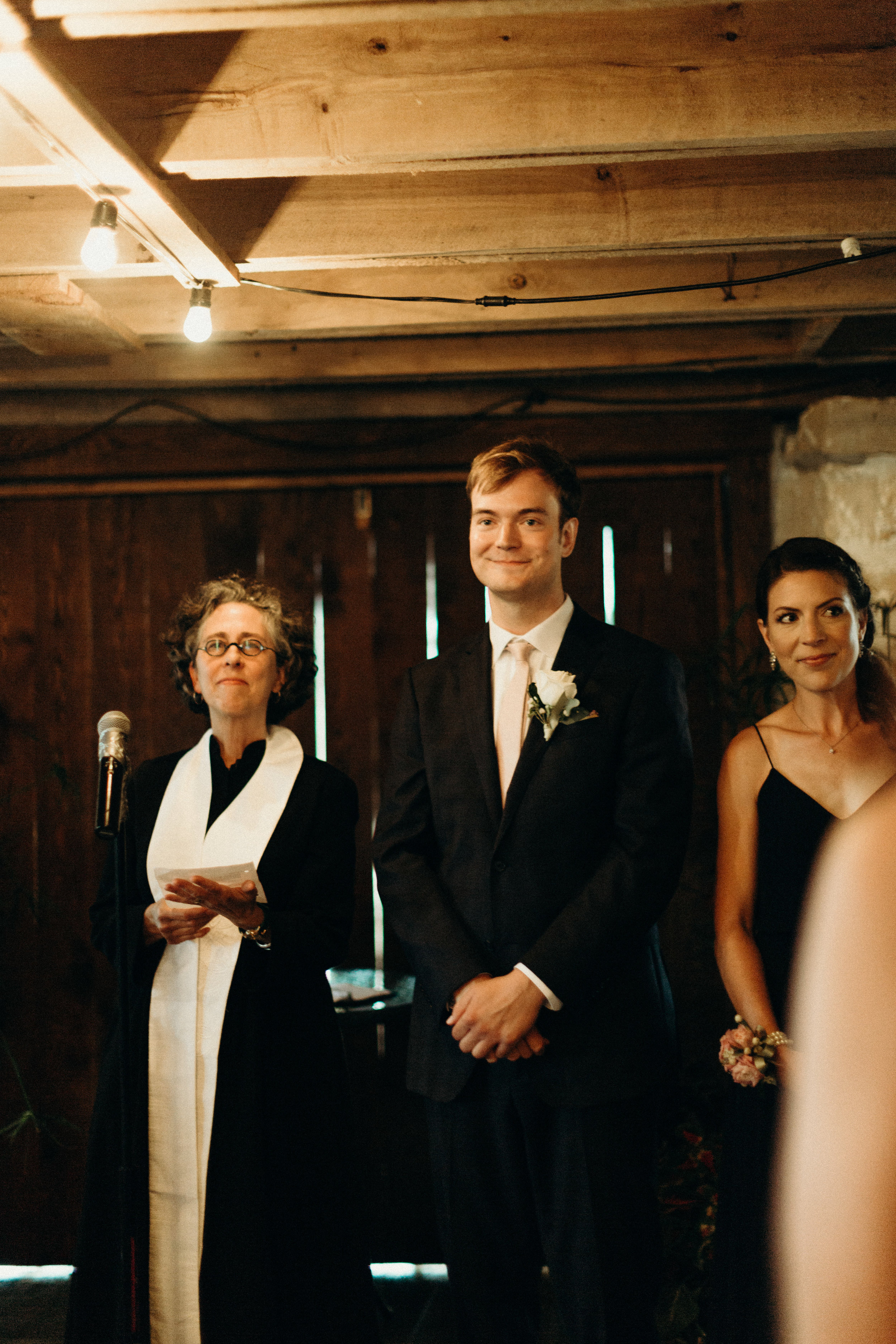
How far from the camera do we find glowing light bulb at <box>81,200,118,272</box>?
1.93 meters

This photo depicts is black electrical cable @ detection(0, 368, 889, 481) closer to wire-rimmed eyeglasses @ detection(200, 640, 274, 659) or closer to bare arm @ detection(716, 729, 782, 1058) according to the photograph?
wire-rimmed eyeglasses @ detection(200, 640, 274, 659)

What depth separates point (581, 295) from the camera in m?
2.64

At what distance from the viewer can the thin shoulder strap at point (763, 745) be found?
7.54ft

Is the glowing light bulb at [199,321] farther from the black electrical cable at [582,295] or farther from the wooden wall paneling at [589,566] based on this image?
the wooden wall paneling at [589,566]

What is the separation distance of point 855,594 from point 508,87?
1.34m

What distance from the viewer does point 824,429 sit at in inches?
→ 124

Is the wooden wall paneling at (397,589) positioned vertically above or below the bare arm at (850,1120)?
above

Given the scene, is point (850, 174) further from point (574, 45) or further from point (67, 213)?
point (67, 213)

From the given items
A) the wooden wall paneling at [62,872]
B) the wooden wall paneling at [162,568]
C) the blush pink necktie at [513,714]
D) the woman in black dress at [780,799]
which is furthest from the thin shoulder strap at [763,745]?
the wooden wall paneling at [62,872]

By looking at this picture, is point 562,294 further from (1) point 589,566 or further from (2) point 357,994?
(2) point 357,994

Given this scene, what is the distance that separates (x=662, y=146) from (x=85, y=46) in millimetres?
1124

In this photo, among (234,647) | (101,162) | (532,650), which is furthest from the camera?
(234,647)

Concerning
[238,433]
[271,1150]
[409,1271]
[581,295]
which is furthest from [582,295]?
[409,1271]

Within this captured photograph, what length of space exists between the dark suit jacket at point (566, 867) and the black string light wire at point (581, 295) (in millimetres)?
947
